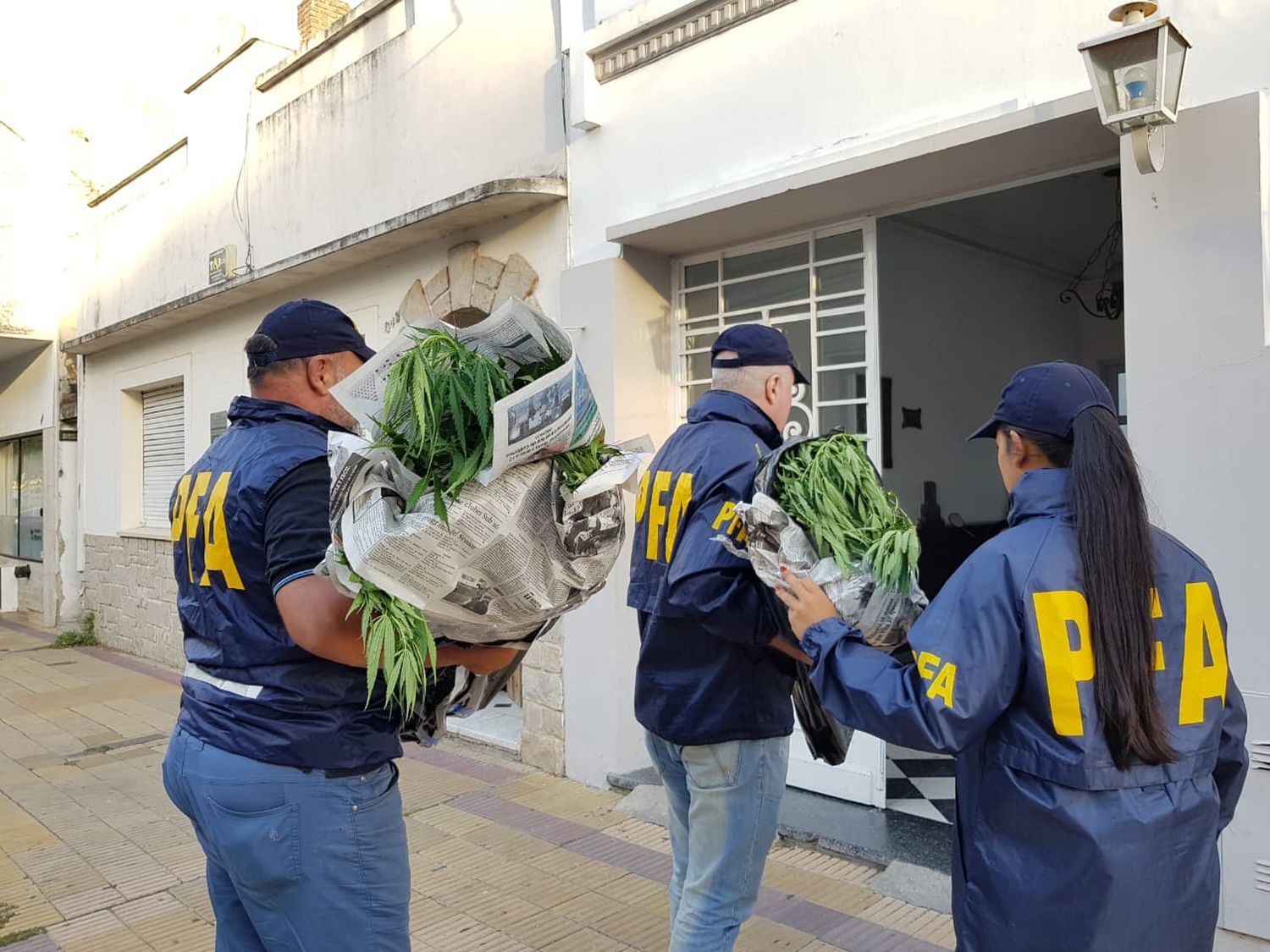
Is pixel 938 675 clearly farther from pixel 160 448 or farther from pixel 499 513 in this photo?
pixel 160 448

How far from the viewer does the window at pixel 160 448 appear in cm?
1039

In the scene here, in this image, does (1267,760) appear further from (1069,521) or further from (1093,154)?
(1093,154)

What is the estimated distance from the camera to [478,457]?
1712 millimetres

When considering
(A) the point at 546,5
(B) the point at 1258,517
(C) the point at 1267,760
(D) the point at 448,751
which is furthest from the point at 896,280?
(D) the point at 448,751

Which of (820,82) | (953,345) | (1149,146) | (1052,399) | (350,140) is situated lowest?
(1052,399)

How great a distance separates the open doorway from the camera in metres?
6.10

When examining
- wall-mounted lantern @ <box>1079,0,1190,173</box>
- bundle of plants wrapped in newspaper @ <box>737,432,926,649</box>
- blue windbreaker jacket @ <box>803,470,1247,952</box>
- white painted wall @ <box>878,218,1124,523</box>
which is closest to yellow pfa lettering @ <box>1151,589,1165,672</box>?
blue windbreaker jacket @ <box>803,470,1247,952</box>

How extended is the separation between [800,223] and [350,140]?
13.9 ft

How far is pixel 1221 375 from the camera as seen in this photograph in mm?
3137

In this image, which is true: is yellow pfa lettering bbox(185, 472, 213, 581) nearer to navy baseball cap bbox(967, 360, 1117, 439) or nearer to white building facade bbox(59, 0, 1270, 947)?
navy baseball cap bbox(967, 360, 1117, 439)

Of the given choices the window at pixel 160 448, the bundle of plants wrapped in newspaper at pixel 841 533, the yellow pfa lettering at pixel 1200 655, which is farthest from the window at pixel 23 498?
the yellow pfa lettering at pixel 1200 655

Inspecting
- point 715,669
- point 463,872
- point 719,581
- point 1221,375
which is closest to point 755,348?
point 719,581

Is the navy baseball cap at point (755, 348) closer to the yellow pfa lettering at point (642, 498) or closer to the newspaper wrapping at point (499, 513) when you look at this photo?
the yellow pfa lettering at point (642, 498)

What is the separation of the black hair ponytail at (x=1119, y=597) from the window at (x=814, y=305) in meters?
2.79
